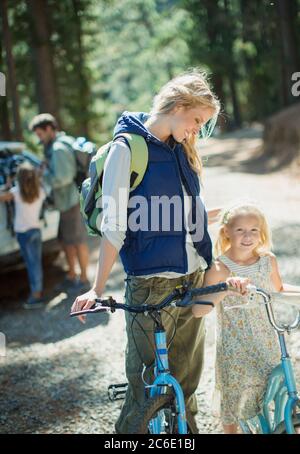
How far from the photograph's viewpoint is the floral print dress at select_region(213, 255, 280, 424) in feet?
10.0

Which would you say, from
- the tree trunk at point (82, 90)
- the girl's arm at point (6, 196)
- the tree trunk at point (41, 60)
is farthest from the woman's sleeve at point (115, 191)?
the tree trunk at point (82, 90)

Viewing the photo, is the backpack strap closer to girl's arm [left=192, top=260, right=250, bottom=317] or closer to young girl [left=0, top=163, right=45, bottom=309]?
girl's arm [left=192, top=260, right=250, bottom=317]

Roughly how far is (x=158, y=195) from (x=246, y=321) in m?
0.85

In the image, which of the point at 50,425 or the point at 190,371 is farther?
the point at 50,425

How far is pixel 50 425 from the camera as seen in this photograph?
426cm

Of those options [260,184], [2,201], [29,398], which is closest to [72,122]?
[260,184]

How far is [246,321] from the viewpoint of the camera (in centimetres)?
308

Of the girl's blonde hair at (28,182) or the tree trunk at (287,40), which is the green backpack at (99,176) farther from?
the tree trunk at (287,40)

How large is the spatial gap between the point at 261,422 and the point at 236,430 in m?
0.24

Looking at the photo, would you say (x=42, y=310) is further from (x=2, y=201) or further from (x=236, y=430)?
(x=236, y=430)

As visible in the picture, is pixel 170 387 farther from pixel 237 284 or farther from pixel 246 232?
pixel 246 232

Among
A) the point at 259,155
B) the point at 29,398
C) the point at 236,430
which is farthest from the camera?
the point at 259,155

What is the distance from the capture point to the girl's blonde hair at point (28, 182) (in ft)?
22.8
